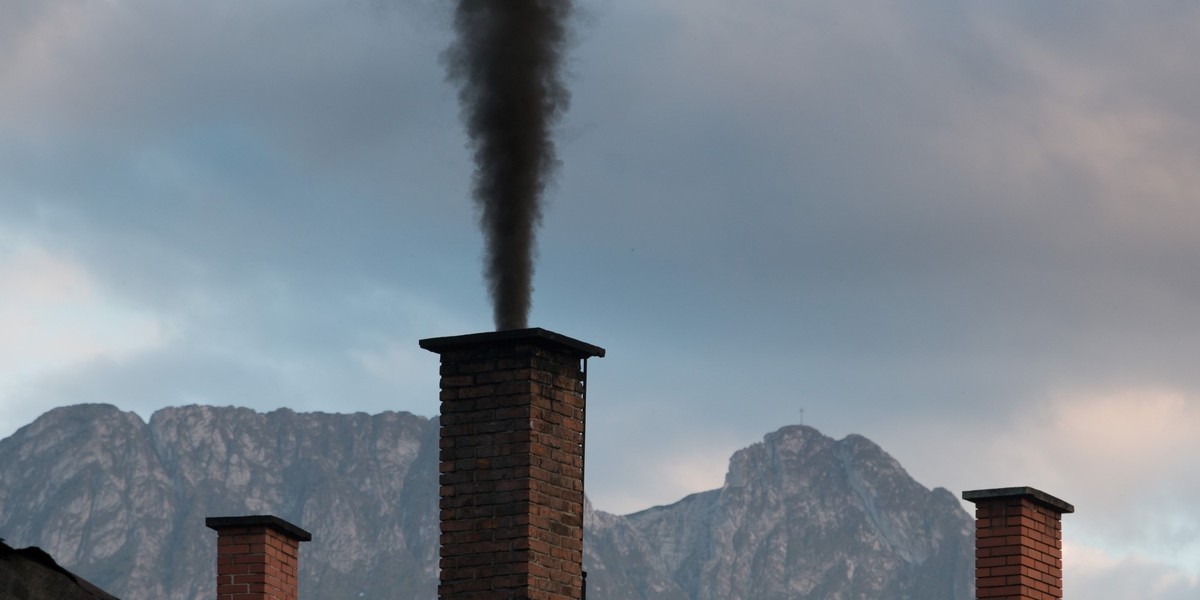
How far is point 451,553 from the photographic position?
10398 mm

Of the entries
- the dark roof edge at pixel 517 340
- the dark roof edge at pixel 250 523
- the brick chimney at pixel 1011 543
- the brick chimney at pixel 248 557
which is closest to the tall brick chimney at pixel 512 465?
the dark roof edge at pixel 517 340

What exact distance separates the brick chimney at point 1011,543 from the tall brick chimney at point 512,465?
2.86 m

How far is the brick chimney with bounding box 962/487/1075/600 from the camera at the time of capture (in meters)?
11.9

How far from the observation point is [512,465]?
1030 cm

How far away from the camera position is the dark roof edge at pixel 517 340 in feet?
34.1

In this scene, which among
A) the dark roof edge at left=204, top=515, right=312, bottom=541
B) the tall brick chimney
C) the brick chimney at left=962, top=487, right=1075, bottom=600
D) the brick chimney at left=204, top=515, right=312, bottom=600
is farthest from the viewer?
the brick chimney at left=204, top=515, right=312, bottom=600

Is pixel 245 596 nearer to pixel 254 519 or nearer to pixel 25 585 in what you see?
pixel 254 519

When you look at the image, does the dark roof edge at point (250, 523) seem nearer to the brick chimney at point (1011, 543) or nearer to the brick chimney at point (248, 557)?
the brick chimney at point (248, 557)

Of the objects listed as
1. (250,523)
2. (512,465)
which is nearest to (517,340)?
(512,465)

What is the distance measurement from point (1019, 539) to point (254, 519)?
4819 millimetres

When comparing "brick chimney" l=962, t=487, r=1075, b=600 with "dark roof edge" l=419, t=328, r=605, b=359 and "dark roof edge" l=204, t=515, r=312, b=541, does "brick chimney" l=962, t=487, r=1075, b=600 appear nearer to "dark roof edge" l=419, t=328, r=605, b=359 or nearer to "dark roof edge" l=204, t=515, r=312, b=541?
"dark roof edge" l=419, t=328, r=605, b=359

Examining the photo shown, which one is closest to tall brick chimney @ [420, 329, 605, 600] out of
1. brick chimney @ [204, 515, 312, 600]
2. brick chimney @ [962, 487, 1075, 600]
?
brick chimney @ [204, 515, 312, 600]

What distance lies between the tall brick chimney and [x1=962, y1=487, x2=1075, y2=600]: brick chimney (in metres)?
2.86

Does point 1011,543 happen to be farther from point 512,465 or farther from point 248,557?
point 248,557
